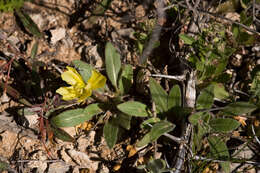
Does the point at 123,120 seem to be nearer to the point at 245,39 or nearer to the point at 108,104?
the point at 108,104

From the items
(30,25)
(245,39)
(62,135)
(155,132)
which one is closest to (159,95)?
(155,132)

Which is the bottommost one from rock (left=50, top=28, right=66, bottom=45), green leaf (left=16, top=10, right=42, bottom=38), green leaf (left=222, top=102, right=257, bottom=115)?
green leaf (left=222, top=102, right=257, bottom=115)

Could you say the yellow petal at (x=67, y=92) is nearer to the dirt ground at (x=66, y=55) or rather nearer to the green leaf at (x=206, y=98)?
the dirt ground at (x=66, y=55)

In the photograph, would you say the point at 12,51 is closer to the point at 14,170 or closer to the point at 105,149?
the point at 14,170

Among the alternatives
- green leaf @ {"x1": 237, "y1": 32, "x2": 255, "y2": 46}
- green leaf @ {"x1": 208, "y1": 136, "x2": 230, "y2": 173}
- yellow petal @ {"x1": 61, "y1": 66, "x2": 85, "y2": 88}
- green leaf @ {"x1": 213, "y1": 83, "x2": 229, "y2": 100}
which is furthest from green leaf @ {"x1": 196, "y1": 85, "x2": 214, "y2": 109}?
yellow petal @ {"x1": 61, "y1": 66, "x2": 85, "y2": 88}

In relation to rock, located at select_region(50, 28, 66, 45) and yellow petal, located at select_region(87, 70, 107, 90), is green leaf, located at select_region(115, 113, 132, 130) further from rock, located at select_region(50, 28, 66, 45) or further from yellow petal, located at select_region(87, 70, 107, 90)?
rock, located at select_region(50, 28, 66, 45)

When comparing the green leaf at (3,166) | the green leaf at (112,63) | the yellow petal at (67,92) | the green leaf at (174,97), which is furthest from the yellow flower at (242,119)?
the green leaf at (3,166)
